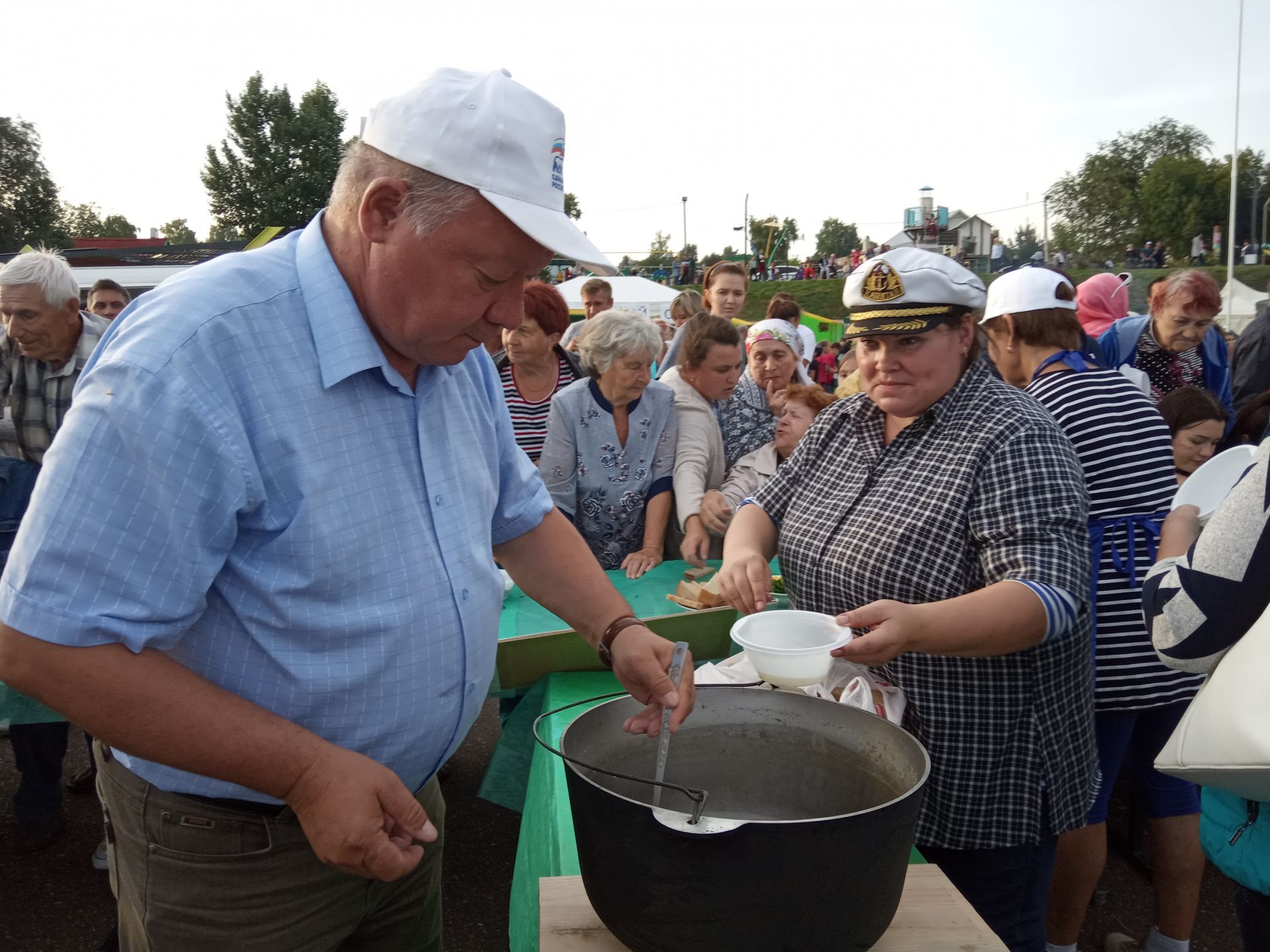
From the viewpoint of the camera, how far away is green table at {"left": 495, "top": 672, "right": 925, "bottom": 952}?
1672mm

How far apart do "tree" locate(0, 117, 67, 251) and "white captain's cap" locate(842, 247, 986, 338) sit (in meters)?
58.5

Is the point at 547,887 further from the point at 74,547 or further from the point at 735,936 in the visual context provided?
the point at 74,547

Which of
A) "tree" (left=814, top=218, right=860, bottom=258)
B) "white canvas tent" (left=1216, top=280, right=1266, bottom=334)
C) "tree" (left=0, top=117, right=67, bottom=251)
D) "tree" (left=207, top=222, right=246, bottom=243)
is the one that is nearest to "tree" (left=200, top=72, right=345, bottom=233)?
"tree" (left=207, top=222, right=246, bottom=243)

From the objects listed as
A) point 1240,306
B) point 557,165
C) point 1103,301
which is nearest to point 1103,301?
point 1103,301

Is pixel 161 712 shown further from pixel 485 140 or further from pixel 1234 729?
pixel 1234 729

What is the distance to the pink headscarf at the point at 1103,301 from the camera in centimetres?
459

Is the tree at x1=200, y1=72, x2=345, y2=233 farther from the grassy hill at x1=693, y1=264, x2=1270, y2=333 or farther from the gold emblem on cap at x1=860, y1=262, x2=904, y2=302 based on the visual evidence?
the gold emblem on cap at x1=860, y1=262, x2=904, y2=302

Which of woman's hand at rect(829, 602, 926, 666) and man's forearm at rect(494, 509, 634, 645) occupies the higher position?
man's forearm at rect(494, 509, 634, 645)

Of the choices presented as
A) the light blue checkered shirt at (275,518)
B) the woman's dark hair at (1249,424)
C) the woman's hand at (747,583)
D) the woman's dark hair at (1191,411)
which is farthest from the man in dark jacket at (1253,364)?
the light blue checkered shirt at (275,518)

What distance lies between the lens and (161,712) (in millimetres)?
963

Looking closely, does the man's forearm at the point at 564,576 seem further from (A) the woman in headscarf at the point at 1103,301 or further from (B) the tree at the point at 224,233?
(B) the tree at the point at 224,233

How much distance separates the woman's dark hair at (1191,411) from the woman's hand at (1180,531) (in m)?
1.82

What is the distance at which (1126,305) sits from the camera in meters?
4.75

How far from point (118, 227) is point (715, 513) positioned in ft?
264
